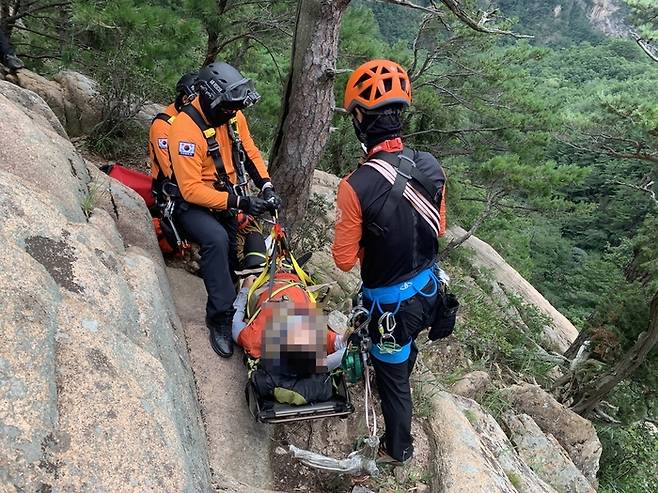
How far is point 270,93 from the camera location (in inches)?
379

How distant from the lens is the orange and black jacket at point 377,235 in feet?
10.3

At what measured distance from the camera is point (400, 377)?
3590 mm

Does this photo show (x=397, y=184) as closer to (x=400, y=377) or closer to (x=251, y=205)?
(x=400, y=377)

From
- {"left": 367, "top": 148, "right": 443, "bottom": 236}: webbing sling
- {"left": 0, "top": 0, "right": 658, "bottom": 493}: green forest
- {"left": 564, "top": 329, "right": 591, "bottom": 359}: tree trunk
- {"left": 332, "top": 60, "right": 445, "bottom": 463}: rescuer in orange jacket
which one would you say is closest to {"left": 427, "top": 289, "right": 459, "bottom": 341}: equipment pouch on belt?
{"left": 332, "top": 60, "right": 445, "bottom": 463}: rescuer in orange jacket

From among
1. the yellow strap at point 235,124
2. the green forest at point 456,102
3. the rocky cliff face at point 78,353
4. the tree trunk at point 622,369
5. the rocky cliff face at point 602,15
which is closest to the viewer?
the rocky cliff face at point 78,353

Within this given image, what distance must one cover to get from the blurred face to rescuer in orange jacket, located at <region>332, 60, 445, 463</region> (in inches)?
14.0

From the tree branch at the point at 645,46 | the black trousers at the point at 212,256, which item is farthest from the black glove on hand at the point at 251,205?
the tree branch at the point at 645,46

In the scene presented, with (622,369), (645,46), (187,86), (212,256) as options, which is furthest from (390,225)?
(645,46)

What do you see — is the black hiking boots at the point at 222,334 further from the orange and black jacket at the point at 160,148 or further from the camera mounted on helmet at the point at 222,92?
the camera mounted on helmet at the point at 222,92

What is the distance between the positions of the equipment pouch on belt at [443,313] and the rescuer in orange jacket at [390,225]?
0.18 ft

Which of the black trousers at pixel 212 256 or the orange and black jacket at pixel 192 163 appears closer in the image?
the orange and black jacket at pixel 192 163

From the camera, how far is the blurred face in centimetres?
347

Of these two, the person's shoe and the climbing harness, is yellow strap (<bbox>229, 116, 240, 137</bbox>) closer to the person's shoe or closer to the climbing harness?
the climbing harness

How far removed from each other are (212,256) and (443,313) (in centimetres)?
185
